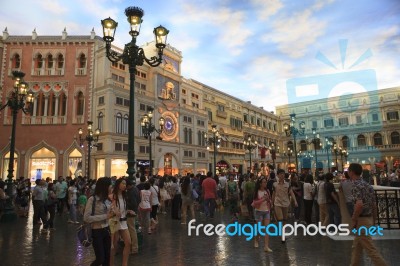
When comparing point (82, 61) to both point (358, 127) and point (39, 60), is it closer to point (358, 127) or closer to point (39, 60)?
point (39, 60)

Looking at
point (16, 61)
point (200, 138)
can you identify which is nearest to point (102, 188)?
point (16, 61)

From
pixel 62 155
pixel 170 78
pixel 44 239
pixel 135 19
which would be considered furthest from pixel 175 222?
pixel 170 78

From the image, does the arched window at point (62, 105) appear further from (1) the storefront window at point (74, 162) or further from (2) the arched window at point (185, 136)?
(2) the arched window at point (185, 136)

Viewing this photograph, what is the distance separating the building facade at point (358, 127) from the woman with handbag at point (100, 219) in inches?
1811

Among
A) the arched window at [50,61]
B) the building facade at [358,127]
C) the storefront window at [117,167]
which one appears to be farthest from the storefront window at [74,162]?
the building facade at [358,127]

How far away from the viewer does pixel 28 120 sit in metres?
31.0

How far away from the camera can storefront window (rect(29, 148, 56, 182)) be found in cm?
3017

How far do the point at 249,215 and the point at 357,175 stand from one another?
25.4 feet

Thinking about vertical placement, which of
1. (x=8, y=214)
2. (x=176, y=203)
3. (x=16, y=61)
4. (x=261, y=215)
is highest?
(x=16, y=61)

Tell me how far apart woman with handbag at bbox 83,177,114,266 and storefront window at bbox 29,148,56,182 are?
2848 centimetres

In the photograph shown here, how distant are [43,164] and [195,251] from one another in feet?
91.9

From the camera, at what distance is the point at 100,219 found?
15.7 ft

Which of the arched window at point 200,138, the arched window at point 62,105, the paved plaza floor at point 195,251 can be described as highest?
the arched window at point 62,105

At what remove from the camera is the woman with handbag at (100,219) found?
4754 mm
